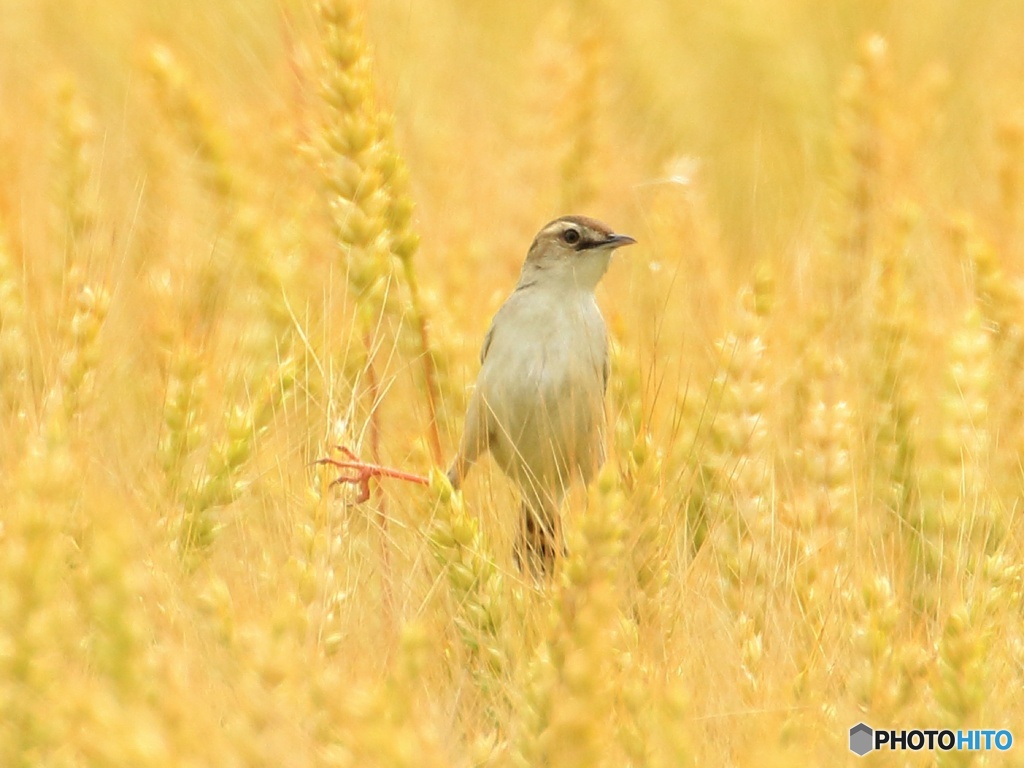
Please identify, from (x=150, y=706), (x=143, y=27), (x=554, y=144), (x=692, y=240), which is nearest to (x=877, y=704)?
(x=150, y=706)

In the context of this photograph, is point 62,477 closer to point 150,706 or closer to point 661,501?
point 150,706

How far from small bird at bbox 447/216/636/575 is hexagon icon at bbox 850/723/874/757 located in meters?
1.39

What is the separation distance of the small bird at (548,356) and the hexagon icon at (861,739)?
139 centimetres

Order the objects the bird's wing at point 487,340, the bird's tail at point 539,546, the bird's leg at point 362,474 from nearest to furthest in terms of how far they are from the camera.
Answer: the bird's tail at point 539,546 → the bird's leg at point 362,474 → the bird's wing at point 487,340

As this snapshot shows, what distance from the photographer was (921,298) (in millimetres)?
4051

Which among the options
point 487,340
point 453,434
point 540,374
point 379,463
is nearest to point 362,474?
point 379,463

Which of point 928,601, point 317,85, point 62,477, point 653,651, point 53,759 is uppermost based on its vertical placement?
point 317,85

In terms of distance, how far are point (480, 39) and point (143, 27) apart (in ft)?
5.30

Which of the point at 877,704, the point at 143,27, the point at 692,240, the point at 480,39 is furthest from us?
the point at 480,39

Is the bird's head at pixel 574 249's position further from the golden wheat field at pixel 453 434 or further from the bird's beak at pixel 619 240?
the golden wheat field at pixel 453 434

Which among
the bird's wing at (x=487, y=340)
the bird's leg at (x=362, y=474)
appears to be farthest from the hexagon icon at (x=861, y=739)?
the bird's wing at (x=487, y=340)

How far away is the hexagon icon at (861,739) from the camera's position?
2291 millimetres

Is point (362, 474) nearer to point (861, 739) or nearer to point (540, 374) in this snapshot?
point (540, 374)

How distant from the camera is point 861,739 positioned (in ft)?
7.61
